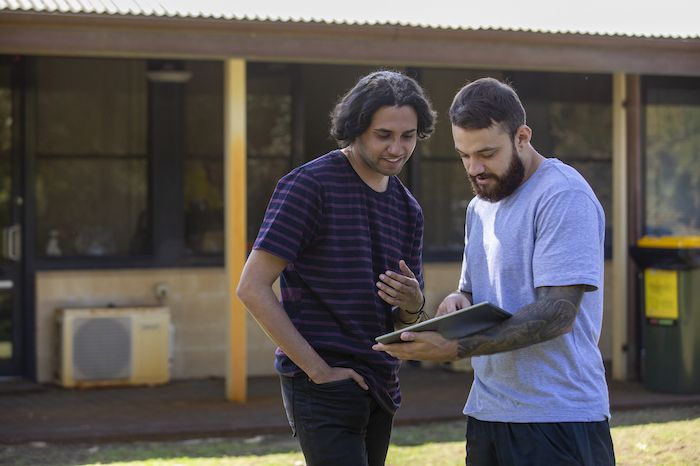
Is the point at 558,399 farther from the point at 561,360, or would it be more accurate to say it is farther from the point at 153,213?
the point at 153,213

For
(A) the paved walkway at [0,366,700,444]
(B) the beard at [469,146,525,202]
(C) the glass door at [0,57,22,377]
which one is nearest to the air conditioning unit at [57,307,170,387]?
(A) the paved walkway at [0,366,700,444]

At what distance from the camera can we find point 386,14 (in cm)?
883

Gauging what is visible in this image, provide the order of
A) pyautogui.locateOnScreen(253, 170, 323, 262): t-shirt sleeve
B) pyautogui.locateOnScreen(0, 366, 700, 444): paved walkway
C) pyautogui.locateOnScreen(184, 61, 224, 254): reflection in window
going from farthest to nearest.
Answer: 1. pyautogui.locateOnScreen(184, 61, 224, 254): reflection in window
2. pyautogui.locateOnScreen(0, 366, 700, 444): paved walkway
3. pyautogui.locateOnScreen(253, 170, 323, 262): t-shirt sleeve

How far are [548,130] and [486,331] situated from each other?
770 cm

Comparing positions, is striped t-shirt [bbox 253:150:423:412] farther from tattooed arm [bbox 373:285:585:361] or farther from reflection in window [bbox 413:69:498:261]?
reflection in window [bbox 413:69:498:261]

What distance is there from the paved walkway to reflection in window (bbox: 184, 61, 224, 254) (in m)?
1.27

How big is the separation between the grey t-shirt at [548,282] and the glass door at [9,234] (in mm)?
6622

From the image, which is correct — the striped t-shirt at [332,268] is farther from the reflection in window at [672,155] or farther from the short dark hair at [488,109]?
the reflection in window at [672,155]

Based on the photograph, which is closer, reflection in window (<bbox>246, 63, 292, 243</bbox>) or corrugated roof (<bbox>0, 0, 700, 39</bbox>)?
corrugated roof (<bbox>0, 0, 700, 39</bbox>)

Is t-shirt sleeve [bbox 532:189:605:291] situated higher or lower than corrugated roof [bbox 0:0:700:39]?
lower

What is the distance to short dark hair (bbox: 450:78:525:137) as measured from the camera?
3.11 metres

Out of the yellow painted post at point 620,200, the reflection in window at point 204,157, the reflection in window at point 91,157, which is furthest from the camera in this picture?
the reflection in window at point 204,157

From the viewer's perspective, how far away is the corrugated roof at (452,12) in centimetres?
771

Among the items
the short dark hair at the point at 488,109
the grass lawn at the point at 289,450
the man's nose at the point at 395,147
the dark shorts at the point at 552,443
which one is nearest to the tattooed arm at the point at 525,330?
the dark shorts at the point at 552,443
